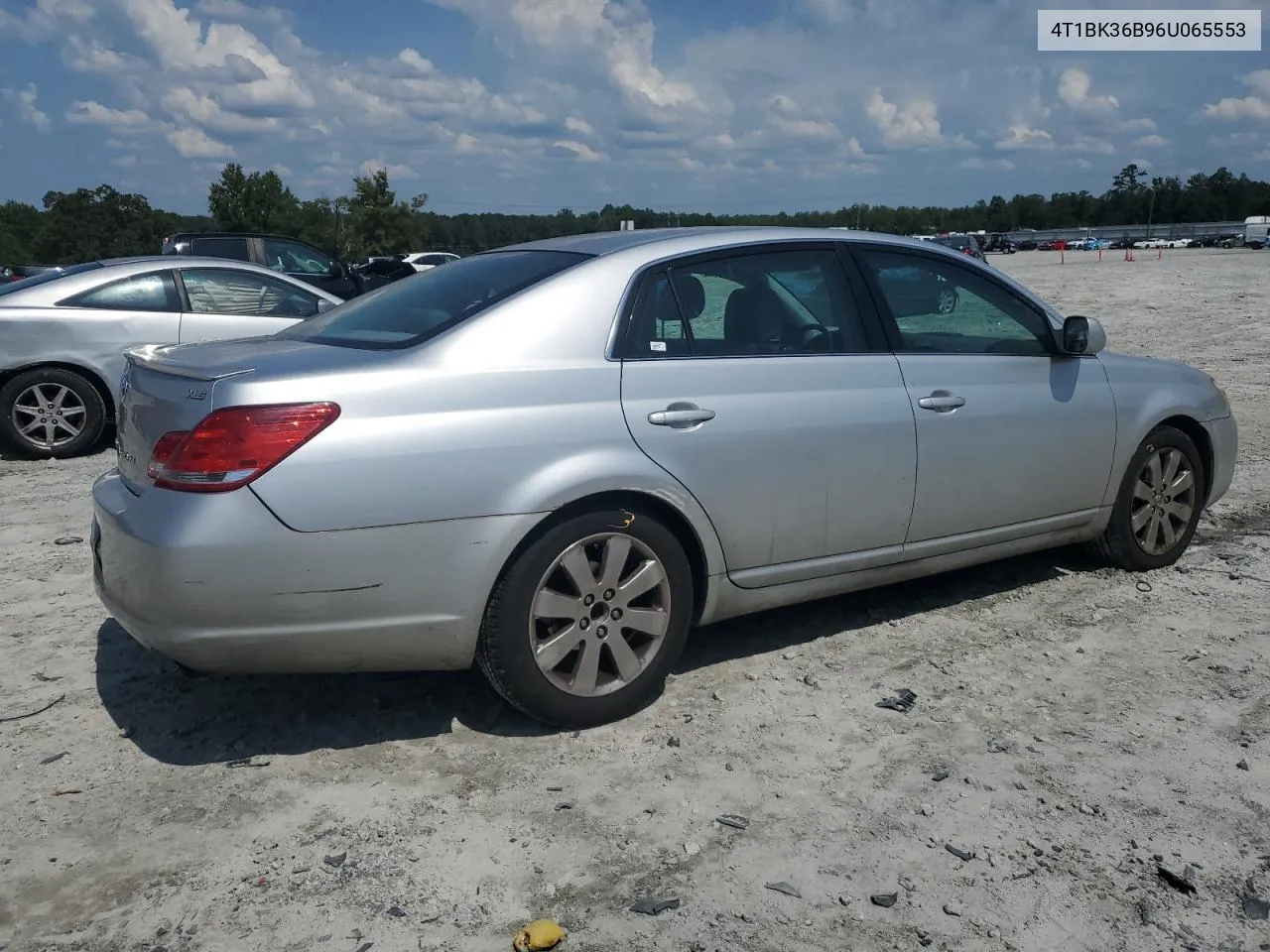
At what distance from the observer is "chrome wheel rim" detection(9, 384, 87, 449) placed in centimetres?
851

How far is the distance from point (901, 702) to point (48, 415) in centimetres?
714

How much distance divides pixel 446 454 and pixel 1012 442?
2507 mm

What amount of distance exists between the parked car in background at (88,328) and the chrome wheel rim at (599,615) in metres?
6.16

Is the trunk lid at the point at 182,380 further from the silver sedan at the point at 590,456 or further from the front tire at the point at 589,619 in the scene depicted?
the front tire at the point at 589,619

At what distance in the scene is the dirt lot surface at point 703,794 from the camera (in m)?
2.78

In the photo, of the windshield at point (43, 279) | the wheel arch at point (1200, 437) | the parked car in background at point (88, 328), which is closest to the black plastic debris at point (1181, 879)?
the wheel arch at point (1200, 437)

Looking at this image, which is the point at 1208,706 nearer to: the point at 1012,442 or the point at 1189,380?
the point at 1012,442

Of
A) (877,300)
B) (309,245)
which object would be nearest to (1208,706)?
(877,300)

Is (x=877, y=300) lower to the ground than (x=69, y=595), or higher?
higher

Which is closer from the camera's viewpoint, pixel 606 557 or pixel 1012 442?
pixel 606 557

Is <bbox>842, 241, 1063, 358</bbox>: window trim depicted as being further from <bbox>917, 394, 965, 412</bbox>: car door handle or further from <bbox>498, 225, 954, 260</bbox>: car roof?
<bbox>917, 394, 965, 412</bbox>: car door handle

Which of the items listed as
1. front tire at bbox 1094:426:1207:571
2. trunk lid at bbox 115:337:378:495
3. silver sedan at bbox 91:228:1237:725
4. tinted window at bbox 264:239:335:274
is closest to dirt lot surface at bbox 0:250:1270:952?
silver sedan at bbox 91:228:1237:725

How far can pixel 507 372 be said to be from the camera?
356cm

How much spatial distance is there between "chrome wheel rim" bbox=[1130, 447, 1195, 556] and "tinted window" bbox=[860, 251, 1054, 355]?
94cm
